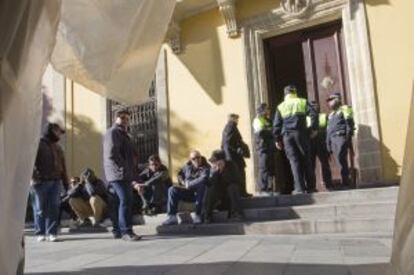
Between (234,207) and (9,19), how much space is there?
25.5 ft

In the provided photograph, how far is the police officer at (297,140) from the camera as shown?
981 centimetres

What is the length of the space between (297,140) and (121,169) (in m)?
3.38

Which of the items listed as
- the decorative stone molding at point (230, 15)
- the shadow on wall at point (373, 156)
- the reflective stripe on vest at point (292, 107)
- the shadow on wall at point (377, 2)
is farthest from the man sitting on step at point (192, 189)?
the shadow on wall at point (377, 2)

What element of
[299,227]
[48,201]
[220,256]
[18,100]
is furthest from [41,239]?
[18,100]

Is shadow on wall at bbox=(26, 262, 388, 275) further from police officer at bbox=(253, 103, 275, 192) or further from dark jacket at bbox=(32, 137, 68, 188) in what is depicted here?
police officer at bbox=(253, 103, 275, 192)

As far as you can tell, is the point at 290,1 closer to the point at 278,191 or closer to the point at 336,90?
the point at 336,90

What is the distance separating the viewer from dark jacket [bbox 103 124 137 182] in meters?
7.83

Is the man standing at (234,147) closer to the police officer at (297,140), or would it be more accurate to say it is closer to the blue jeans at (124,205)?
the police officer at (297,140)

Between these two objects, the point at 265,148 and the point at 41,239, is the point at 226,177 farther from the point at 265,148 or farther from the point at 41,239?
the point at 41,239

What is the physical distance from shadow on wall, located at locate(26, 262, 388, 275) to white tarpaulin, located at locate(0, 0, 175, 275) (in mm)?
2398

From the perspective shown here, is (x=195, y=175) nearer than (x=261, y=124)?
Yes

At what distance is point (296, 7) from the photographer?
12445 mm

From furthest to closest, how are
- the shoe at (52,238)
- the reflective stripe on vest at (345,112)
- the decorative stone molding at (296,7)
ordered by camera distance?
1. the decorative stone molding at (296,7)
2. the reflective stripe on vest at (345,112)
3. the shoe at (52,238)

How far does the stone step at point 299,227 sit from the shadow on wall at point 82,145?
6.25 metres
